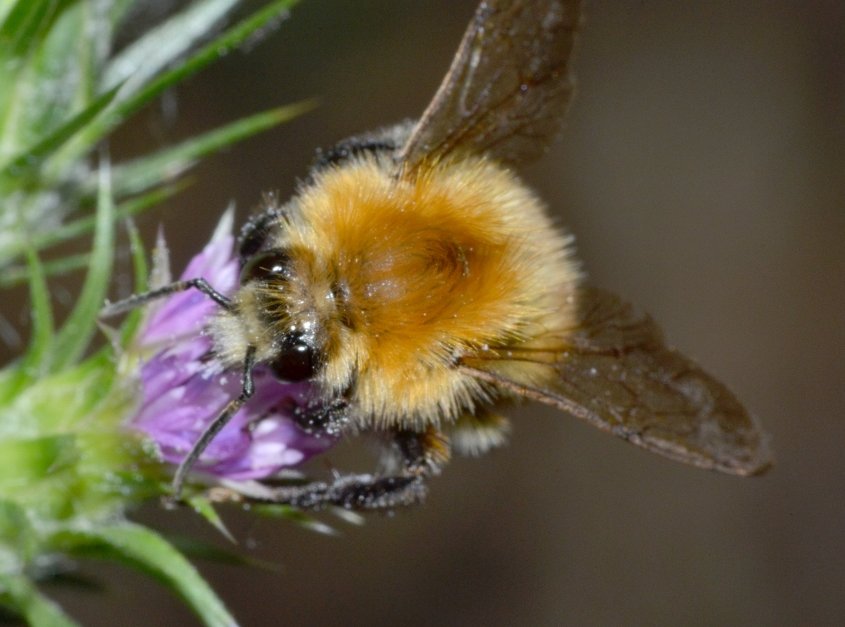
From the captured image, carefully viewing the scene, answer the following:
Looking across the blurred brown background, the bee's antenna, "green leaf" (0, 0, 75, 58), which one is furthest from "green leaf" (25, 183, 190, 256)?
the blurred brown background

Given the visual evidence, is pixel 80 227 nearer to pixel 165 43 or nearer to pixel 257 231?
pixel 165 43

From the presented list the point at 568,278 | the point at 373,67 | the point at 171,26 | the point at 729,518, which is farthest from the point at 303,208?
the point at 729,518

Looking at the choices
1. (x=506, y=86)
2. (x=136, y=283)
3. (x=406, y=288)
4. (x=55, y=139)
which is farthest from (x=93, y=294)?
(x=506, y=86)

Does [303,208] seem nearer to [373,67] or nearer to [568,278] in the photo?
[568,278]

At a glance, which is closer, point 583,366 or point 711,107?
point 583,366

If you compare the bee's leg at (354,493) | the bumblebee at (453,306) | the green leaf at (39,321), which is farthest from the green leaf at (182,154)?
the bee's leg at (354,493)

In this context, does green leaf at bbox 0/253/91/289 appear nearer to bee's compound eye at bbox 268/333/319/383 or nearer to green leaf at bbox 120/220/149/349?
green leaf at bbox 120/220/149/349

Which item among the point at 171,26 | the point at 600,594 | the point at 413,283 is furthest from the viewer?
the point at 600,594
